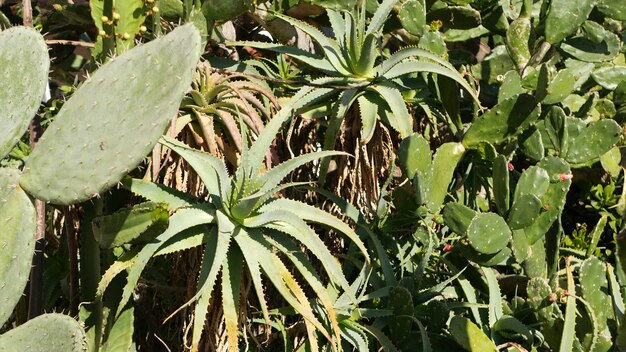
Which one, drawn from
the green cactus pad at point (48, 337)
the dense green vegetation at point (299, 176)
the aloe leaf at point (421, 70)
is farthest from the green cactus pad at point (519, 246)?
the green cactus pad at point (48, 337)

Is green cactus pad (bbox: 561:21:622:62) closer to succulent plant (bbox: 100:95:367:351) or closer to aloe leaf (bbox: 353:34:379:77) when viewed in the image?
aloe leaf (bbox: 353:34:379:77)

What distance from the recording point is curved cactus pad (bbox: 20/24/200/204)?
1595 millimetres

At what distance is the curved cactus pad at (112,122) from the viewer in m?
1.59

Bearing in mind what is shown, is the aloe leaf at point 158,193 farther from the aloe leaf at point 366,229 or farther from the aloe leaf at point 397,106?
the aloe leaf at point 397,106

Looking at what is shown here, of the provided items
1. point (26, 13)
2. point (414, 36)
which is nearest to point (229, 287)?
point (26, 13)

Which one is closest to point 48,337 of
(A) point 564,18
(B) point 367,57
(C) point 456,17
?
(B) point 367,57

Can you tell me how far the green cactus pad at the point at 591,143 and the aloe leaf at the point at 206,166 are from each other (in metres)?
1.09

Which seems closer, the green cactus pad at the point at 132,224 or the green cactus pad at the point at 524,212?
the green cactus pad at the point at 132,224

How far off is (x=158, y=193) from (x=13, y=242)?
1.28ft

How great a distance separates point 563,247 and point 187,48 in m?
1.69

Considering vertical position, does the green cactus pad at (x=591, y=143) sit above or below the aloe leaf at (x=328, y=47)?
below

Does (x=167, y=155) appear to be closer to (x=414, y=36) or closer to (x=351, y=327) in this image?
(x=351, y=327)

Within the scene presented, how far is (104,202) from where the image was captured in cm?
198

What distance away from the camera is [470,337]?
2.18m
